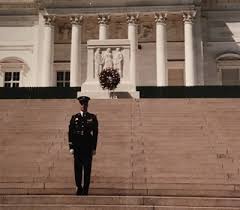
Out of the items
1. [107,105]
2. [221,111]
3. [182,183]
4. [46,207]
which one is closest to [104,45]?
[107,105]

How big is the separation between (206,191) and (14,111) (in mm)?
11812

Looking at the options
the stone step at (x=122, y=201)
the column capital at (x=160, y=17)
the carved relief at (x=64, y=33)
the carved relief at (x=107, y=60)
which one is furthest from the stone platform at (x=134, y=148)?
the carved relief at (x=64, y=33)

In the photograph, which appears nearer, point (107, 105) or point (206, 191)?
point (206, 191)

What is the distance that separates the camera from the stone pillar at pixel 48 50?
4181 centimetres

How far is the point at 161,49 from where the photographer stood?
41.2 meters

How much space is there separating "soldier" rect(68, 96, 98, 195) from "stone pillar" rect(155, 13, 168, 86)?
29452 millimetres

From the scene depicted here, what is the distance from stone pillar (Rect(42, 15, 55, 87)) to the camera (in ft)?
137

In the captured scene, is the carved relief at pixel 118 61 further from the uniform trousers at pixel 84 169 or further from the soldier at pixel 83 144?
the uniform trousers at pixel 84 169

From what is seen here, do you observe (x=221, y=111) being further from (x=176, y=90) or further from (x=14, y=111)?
(x=176, y=90)

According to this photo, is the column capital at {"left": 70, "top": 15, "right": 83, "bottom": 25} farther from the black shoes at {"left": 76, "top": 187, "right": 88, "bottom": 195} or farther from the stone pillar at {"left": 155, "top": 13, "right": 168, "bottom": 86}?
the black shoes at {"left": 76, "top": 187, "right": 88, "bottom": 195}

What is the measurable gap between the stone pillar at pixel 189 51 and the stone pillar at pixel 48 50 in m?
10.7

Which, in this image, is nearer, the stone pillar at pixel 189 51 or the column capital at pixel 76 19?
the stone pillar at pixel 189 51

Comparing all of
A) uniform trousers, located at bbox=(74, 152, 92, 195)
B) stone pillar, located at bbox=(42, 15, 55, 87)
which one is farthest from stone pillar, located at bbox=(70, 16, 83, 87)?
uniform trousers, located at bbox=(74, 152, 92, 195)

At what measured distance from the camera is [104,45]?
27469 mm
